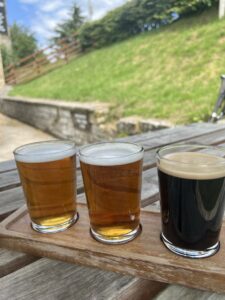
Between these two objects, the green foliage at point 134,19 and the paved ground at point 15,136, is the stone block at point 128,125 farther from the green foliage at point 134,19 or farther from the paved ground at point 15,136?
the green foliage at point 134,19

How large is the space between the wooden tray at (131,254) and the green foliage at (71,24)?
23.4m

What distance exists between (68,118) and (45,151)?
16.7 ft

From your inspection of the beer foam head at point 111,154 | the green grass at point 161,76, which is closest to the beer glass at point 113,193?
the beer foam head at point 111,154

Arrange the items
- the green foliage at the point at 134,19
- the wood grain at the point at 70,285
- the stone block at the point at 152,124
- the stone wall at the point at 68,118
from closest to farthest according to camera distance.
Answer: the wood grain at the point at 70,285 → the stone block at the point at 152,124 → the stone wall at the point at 68,118 → the green foliage at the point at 134,19

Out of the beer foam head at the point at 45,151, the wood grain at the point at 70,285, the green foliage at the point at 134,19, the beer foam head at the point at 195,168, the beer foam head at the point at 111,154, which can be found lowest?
the wood grain at the point at 70,285

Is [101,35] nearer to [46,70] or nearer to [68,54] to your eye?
[68,54]

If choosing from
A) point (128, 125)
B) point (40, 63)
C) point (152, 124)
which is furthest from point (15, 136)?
point (40, 63)

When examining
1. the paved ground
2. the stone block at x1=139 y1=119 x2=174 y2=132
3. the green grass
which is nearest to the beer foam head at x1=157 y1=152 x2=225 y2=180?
the stone block at x1=139 y1=119 x2=174 y2=132

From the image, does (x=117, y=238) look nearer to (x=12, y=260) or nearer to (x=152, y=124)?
(x=12, y=260)

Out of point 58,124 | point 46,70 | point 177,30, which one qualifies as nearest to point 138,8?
point 177,30

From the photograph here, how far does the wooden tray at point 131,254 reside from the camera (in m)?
0.50

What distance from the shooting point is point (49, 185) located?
1.99 ft

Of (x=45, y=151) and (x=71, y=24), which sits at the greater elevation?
(x=71, y=24)

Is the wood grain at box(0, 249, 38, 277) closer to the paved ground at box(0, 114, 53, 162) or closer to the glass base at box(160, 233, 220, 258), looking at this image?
the glass base at box(160, 233, 220, 258)
